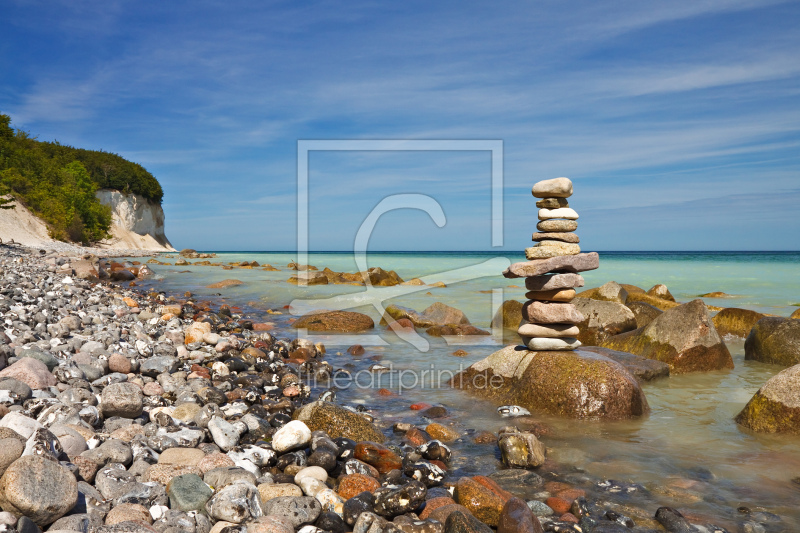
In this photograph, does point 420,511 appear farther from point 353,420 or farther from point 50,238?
point 50,238

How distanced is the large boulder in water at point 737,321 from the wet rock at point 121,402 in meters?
14.4

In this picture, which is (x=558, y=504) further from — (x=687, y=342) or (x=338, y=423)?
(x=687, y=342)

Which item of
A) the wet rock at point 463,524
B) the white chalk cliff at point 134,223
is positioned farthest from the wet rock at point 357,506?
the white chalk cliff at point 134,223

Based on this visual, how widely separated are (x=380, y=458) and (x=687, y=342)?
8.08 metres

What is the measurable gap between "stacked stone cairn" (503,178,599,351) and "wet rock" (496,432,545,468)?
9.81 ft

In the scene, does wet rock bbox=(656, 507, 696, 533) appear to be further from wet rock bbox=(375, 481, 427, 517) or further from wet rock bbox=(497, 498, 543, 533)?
wet rock bbox=(375, 481, 427, 517)

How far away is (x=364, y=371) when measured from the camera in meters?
10.5

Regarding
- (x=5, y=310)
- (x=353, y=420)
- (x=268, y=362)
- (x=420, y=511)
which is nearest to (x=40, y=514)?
(x=420, y=511)

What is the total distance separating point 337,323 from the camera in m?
15.4

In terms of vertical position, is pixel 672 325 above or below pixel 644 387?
above

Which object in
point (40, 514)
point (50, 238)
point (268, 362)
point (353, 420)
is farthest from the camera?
point (50, 238)

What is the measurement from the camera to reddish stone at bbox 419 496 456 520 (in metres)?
4.57

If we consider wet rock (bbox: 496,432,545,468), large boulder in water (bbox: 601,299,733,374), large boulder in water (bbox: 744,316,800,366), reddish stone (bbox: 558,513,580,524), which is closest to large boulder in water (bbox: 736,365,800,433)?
large boulder in water (bbox: 601,299,733,374)

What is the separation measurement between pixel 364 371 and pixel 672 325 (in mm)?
6903
